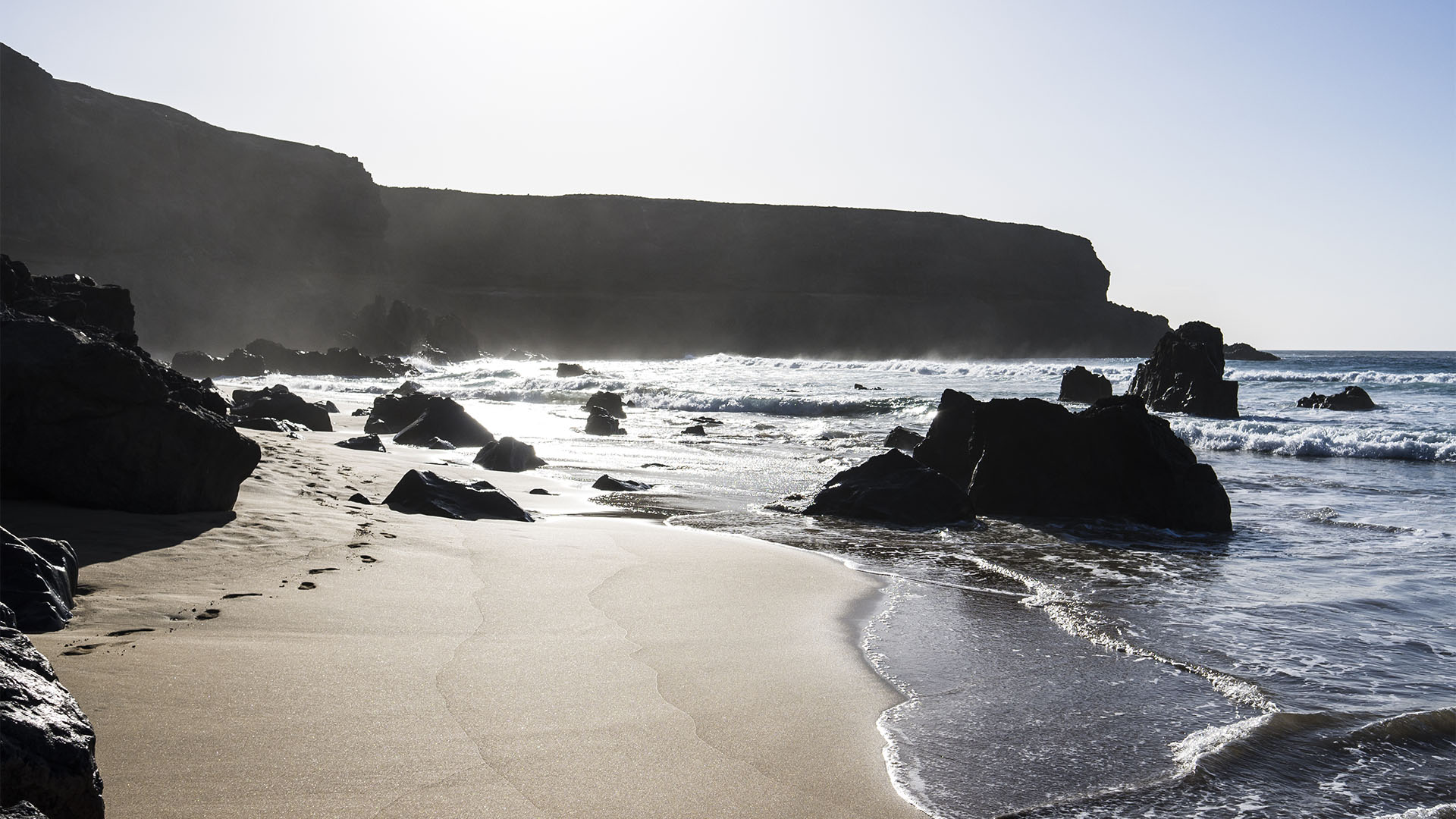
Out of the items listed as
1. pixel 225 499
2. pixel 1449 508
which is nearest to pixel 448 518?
pixel 225 499

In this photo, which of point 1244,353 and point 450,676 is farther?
point 1244,353

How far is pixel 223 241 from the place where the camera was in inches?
2314

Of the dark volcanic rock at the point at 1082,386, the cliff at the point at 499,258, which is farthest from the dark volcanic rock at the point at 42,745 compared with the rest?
the cliff at the point at 499,258

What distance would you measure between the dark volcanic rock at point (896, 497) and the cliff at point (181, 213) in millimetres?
53696

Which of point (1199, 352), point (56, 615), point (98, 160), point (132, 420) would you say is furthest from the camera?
point (98, 160)

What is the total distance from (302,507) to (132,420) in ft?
3.69

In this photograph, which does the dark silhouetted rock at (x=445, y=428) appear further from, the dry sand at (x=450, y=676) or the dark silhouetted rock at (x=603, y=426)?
the dry sand at (x=450, y=676)

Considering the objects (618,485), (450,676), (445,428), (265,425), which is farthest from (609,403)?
(450,676)

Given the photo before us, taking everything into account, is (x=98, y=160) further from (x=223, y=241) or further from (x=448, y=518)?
(x=448, y=518)

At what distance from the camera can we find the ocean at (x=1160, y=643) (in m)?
2.49

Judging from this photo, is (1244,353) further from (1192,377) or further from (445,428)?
(445,428)

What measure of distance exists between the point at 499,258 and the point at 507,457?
82.6 meters

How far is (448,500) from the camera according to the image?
6.21 m

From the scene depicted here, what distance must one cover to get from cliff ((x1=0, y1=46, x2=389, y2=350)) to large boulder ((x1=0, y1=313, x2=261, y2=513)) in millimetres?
53534
